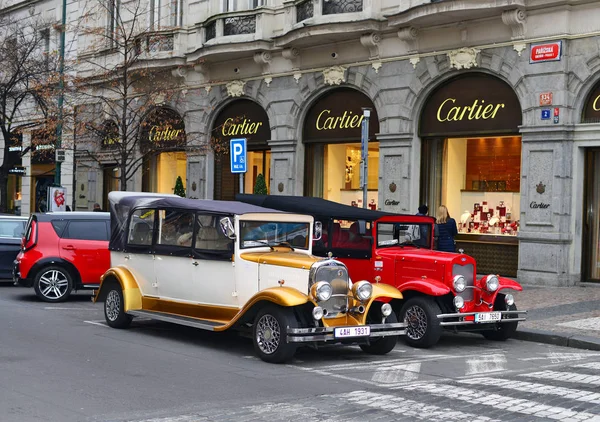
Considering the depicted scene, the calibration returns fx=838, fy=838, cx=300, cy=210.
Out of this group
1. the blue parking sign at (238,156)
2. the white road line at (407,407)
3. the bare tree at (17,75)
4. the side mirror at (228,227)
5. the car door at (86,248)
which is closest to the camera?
the white road line at (407,407)

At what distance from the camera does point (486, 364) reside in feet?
34.0

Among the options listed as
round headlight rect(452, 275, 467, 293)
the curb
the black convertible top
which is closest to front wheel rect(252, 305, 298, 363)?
round headlight rect(452, 275, 467, 293)

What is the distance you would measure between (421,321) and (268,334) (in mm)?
2495

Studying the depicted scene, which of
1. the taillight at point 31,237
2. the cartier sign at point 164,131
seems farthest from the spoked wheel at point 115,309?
the cartier sign at point 164,131

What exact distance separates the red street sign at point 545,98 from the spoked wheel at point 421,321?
8.39m

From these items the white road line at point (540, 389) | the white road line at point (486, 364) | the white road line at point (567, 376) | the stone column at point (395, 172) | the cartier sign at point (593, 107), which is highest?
the cartier sign at point (593, 107)

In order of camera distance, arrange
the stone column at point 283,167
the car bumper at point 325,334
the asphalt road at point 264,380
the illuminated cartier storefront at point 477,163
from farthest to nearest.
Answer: the stone column at point 283,167
the illuminated cartier storefront at point 477,163
the car bumper at point 325,334
the asphalt road at point 264,380

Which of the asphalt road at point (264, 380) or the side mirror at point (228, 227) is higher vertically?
the side mirror at point (228, 227)

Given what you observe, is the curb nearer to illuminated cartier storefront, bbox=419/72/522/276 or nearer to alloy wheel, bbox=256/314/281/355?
alloy wheel, bbox=256/314/281/355

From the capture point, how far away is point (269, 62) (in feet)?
81.2

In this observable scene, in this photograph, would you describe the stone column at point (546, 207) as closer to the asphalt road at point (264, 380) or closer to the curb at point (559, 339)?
the curb at point (559, 339)

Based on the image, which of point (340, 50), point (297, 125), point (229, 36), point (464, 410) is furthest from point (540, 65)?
point (464, 410)

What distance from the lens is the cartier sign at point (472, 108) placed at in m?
19.4

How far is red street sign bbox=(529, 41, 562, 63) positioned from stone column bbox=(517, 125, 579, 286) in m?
1.53
